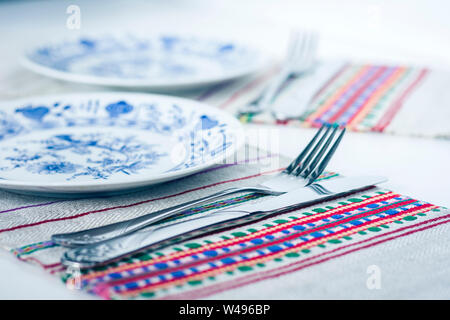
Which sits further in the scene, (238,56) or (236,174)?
(238,56)

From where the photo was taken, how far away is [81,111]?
0.90 m

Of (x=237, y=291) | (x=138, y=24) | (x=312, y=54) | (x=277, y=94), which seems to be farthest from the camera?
(x=138, y=24)

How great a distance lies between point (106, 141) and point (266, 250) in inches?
13.6

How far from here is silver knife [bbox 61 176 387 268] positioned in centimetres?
51

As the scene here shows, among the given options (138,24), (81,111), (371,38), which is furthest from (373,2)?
(81,111)

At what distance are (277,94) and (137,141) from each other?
358mm

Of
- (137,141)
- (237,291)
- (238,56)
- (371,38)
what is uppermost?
(371,38)

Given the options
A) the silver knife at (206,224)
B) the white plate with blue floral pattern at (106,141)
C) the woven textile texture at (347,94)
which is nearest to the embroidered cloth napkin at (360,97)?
the woven textile texture at (347,94)

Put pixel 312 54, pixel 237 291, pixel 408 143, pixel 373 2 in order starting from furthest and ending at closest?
pixel 373 2 → pixel 312 54 → pixel 408 143 → pixel 237 291

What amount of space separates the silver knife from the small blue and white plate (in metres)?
0.45

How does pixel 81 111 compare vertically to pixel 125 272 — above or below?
above

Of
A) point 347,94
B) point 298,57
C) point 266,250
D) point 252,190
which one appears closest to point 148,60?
point 298,57

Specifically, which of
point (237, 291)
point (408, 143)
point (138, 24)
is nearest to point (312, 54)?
point (408, 143)

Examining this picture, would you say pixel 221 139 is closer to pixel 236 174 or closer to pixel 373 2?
pixel 236 174
